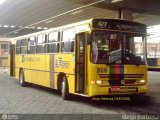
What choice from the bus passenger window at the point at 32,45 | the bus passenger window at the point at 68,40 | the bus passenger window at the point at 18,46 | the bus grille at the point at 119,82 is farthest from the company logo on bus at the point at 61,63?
the bus passenger window at the point at 18,46

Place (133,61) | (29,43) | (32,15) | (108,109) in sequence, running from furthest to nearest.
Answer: (32,15), (29,43), (133,61), (108,109)

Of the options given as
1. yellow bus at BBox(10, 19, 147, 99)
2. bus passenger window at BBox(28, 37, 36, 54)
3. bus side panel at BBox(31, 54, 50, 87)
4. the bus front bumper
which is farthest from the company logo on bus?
bus passenger window at BBox(28, 37, 36, 54)

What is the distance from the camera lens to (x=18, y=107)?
12.0 metres

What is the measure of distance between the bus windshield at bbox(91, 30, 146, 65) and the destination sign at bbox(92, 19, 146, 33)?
172 millimetres

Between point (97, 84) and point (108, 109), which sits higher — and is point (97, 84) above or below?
above

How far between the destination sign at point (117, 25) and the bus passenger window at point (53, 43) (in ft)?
10.9

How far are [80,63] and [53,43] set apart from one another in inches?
113

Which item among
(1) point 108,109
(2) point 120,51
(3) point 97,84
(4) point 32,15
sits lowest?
(1) point 108,109

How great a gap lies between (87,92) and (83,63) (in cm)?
107

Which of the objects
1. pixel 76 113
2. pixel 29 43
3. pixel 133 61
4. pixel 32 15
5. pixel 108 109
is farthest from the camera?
pixel 32 15

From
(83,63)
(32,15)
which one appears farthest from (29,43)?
(32,15)

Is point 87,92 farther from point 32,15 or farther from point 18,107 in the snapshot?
point 32,15

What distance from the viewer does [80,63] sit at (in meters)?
13.3

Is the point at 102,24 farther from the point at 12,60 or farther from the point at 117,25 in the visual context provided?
the point at 12,60
